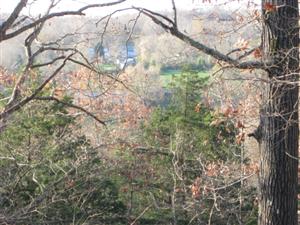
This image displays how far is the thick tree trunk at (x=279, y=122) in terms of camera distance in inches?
186

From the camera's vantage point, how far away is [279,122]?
482cm

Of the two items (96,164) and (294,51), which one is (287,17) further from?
(96,164)

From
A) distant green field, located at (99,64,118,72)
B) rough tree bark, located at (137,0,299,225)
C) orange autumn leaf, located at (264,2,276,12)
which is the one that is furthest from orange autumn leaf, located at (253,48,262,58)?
distant green field, located at (99,64,118,72)

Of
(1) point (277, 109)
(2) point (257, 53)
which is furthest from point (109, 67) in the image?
(1) point (277, 109)

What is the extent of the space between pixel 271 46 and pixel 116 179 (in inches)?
355

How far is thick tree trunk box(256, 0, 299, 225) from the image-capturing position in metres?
4.72

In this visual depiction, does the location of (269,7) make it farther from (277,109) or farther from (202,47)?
(277,109)

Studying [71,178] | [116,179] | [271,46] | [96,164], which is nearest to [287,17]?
[271,46]

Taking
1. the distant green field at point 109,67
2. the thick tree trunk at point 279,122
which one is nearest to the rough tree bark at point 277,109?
the thick tree trunk at point 279,122

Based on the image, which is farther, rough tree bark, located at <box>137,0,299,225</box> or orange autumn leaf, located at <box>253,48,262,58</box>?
orange autumn leaf, located at <box>253,48,262,58</box>

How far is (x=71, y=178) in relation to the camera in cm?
919

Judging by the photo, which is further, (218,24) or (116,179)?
(116,179)

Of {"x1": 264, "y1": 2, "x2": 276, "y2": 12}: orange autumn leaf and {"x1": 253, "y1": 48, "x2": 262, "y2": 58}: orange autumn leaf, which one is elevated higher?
{"x1": 264, "y1": 2, "x2": 276, "y2": 12}: orange autumn leaf

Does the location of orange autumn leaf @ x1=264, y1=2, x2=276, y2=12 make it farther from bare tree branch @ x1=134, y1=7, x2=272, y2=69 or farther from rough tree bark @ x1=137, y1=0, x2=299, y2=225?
bare tree branch @ x1=134, y1=7, x2=272, y2=69
